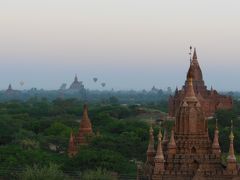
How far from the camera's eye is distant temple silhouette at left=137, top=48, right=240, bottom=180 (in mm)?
23500

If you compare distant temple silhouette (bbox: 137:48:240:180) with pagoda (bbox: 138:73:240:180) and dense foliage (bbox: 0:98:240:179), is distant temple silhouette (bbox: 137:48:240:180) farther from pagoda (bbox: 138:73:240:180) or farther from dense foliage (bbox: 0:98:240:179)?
dense foliage (bbox: 0:98:240:179)

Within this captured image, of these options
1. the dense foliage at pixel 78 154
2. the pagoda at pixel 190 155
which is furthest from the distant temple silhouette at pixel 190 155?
the dense foliage at pixel 78 154

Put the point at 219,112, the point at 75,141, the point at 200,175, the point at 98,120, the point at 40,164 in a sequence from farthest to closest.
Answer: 1. the point at 98,120
2. the point at 219,112
3. the point at 75,141
4. the point at 40,164
5. the point at 200,175

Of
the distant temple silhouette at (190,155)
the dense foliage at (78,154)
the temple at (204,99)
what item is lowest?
the dense foliage at (78,154)

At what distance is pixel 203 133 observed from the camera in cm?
2438

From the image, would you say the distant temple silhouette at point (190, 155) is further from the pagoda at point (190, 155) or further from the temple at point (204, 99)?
the temple at point (204, 99)

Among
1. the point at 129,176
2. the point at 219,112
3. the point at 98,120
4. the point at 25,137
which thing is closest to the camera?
the point at 129,176

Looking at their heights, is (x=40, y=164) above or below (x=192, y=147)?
below

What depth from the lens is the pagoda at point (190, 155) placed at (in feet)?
77.2

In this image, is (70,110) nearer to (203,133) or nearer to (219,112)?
(219,112)

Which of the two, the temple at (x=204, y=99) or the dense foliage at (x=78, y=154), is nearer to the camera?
the dense foliage at (x=78, y=154)

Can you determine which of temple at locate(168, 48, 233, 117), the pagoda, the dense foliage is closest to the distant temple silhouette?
the pagoda

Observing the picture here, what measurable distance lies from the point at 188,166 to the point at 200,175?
66 centimetres

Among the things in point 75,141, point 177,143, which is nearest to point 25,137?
point 75,141
